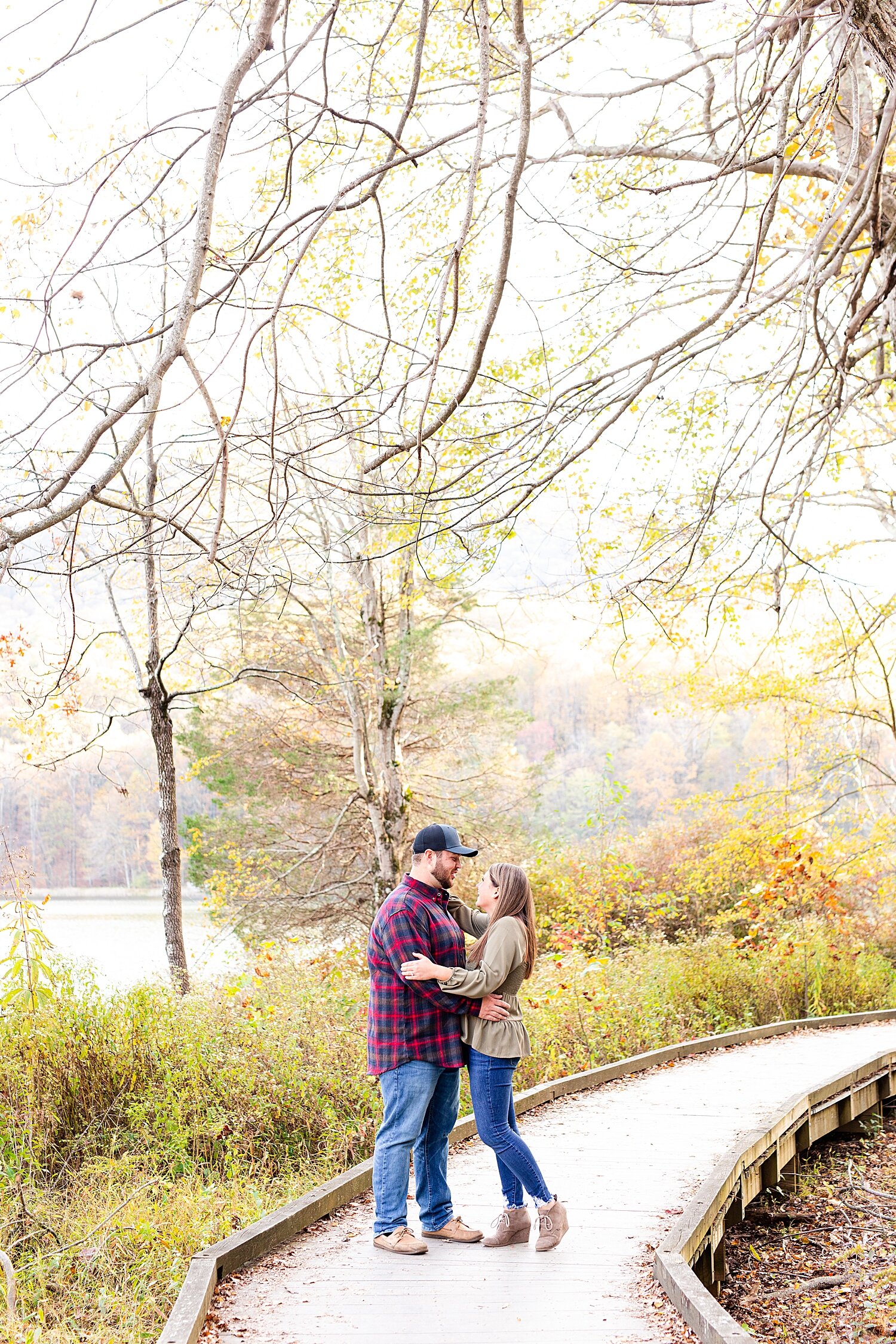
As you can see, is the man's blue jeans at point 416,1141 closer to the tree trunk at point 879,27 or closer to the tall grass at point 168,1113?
the tall grass at point 168,1113

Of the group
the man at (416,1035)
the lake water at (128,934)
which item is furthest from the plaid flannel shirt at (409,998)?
the lake water at (128,934)

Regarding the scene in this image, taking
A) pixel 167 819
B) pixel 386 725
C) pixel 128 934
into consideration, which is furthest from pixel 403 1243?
pixel 128 934

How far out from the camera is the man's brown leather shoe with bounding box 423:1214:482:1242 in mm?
4430

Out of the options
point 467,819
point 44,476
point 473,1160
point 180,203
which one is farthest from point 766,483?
point 467,819

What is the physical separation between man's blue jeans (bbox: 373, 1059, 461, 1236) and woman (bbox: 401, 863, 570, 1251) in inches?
6.6

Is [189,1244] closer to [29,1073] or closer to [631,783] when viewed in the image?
[29,1073]

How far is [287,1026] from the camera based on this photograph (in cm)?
815

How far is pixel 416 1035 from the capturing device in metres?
4.20

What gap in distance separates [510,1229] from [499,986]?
3.64 feet

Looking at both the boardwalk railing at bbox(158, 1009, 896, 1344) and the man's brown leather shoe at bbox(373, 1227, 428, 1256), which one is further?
the man's brown leather shoe at bbox(373, 1227, 428, 1256)

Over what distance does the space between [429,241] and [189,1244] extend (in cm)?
757

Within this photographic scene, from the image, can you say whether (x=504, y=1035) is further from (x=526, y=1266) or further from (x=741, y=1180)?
(x=741, y=1180)

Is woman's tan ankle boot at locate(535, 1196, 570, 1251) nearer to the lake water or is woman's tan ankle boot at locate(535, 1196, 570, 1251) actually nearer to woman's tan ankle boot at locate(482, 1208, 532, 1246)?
woman's tan ankle boot at locate(482, 1208, 532, 1246)

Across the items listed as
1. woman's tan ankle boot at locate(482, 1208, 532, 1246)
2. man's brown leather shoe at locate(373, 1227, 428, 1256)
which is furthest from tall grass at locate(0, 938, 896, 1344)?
woman's tan ankle boot at locate(482, 1208, 532, 1246)
